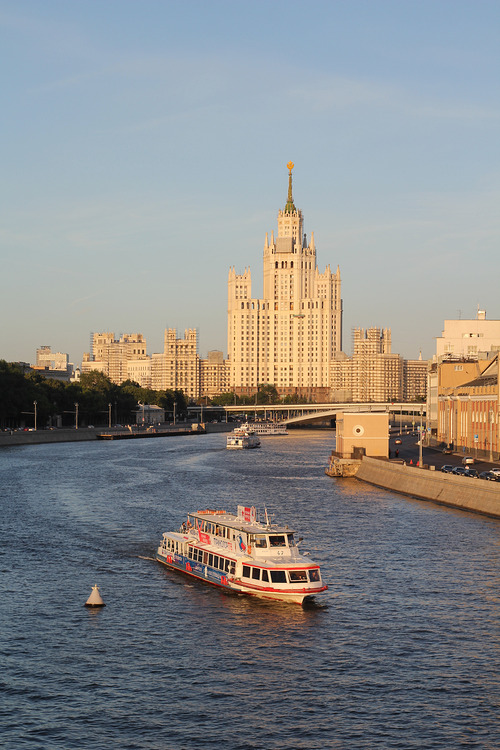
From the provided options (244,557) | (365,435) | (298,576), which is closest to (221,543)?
(244,557)

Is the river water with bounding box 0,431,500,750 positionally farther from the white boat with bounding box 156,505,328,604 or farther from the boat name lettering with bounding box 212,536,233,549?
the boat name lettering with bounding box 212,536,233,549

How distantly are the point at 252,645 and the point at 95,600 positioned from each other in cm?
1004

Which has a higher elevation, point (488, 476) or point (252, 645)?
point (488, 476)

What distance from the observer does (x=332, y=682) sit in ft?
129

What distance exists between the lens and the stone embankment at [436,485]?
81.8 metres

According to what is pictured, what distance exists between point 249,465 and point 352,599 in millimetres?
93991

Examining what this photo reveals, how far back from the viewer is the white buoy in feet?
164

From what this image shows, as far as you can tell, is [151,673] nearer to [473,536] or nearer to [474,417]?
[473,536]

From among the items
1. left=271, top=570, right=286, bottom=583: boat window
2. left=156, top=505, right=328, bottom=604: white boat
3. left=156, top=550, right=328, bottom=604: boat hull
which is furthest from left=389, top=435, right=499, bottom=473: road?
left=271, top=570, right=286, bottom=583: boat window

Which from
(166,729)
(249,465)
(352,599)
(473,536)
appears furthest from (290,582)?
(249,465)

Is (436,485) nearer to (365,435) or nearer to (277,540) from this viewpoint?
(365,435)

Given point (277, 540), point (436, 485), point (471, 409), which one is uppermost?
point (471, 409)

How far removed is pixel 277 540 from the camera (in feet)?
179

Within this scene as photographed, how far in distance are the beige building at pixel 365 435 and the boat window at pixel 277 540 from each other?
7449cm
